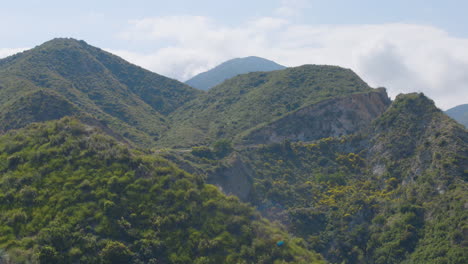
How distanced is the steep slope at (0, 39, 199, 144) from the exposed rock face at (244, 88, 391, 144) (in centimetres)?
2375

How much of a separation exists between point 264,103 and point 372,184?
34.6m

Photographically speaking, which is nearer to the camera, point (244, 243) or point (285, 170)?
point (244, 243)

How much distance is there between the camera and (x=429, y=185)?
43.6 meters

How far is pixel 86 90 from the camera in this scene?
89.1 meters

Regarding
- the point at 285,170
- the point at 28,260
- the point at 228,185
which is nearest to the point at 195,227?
the point at 28,260

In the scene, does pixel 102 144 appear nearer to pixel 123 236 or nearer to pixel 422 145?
pixel 123 236

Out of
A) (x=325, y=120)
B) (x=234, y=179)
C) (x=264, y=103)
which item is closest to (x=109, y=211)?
(x=234, y=179)

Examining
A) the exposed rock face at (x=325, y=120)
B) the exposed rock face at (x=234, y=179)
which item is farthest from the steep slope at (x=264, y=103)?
the exposed rock face at (x=234, y=179)

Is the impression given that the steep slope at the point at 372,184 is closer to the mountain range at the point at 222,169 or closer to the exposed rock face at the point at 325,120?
the mountain range at the point at 222,169

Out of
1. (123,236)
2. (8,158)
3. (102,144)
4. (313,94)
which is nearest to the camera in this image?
(123,236)

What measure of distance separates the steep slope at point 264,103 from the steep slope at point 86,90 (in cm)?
753

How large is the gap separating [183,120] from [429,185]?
59085mm

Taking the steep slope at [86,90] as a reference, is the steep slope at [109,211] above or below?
below

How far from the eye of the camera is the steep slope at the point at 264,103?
74750mm
